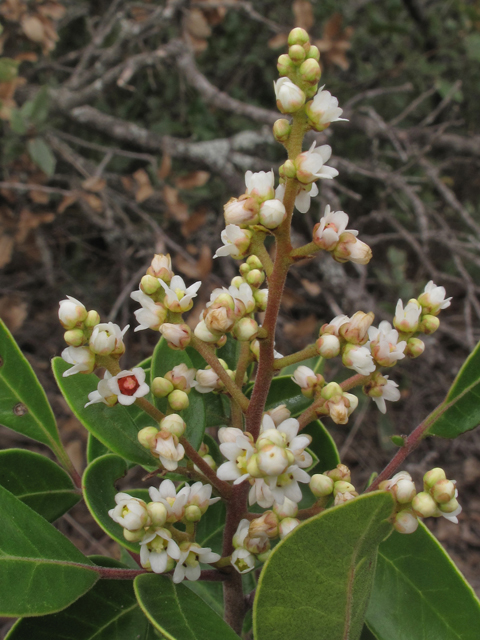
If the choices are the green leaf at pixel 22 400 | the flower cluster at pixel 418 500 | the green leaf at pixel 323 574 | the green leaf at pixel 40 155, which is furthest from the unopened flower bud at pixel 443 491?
the green leaf at pixel 40 155

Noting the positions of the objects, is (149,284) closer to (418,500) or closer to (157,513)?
(157,513)

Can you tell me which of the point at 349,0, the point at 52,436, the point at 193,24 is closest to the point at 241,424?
the point at 52,436

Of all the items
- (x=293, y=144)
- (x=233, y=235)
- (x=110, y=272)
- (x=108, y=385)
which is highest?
(x=293, y=144)

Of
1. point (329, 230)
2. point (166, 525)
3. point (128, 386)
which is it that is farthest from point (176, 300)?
point (166, 525)

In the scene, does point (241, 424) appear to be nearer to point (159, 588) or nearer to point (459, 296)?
point (159, 588)

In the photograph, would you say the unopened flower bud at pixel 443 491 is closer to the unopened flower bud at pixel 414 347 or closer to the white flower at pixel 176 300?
the unopened flower bud at pixel 414 347

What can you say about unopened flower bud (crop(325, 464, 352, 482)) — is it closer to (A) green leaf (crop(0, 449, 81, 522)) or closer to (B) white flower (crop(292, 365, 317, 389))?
(B) white flower (crop(292, 365, 317, 389))
